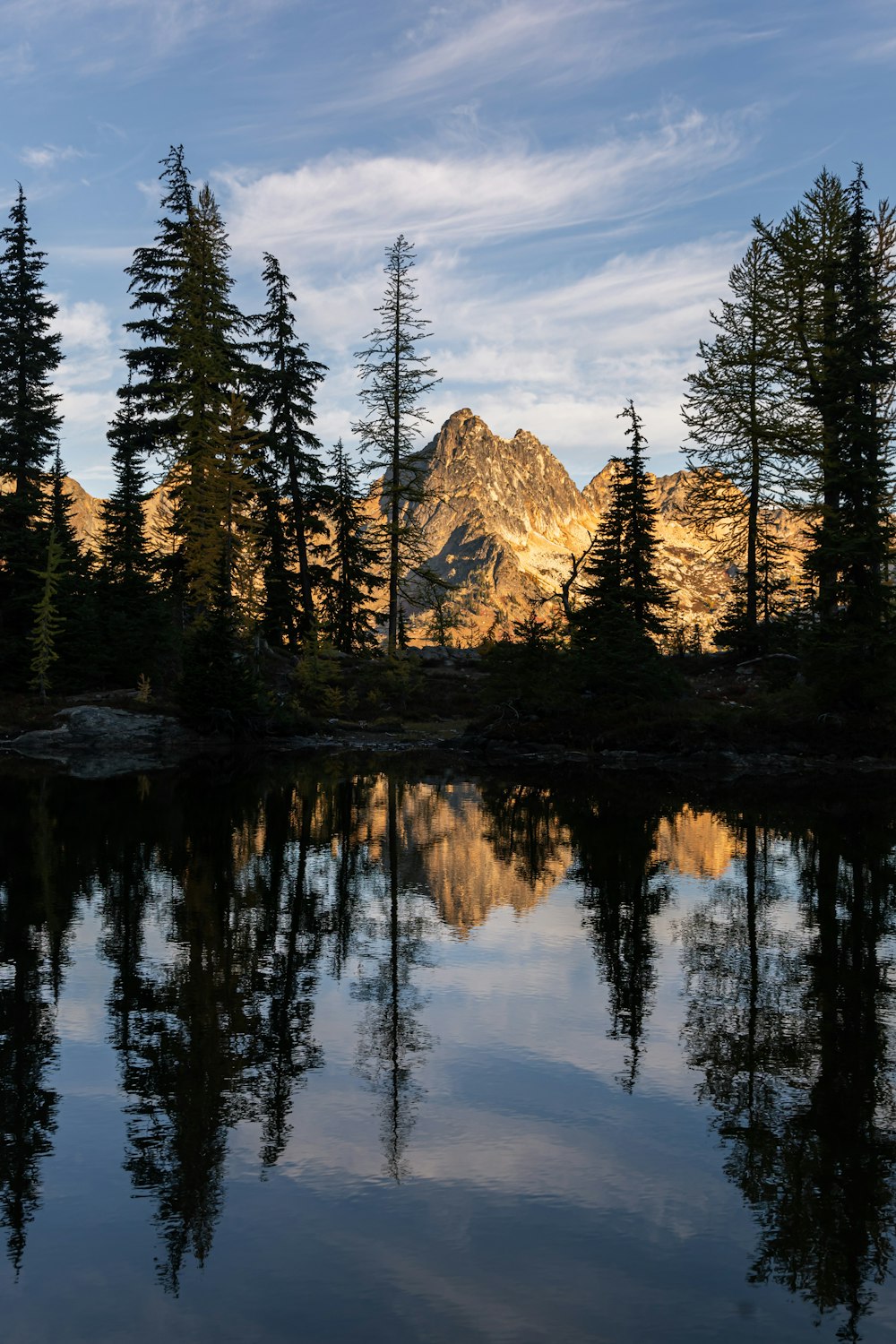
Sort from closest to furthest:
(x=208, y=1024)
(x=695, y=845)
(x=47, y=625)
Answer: (x=208, y=1024) → (x=695, y=845) → (x=47, y=625)

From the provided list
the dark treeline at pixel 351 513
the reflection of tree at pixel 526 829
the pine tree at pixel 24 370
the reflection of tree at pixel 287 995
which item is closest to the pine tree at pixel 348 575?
the dark treeline at pixel 351 513

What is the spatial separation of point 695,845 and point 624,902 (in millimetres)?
4508

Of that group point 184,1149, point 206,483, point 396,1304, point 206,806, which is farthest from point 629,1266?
point 206,483

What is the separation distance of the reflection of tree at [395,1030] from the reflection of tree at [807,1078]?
6.76ft

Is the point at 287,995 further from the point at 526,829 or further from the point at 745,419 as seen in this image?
the point at 745,419

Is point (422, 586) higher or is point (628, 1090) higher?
point (422, 586)

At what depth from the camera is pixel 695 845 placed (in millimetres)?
17094

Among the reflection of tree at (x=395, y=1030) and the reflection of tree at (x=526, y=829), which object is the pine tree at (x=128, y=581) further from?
the reflection of tree at (x=395, y=1030)

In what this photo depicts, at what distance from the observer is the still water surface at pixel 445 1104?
475cm

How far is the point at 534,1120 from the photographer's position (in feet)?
21.7

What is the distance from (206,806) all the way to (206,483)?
75.8ft

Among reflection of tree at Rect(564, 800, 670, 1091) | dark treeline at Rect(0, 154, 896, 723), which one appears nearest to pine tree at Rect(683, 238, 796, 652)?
dark treeline at Rect(0, 154, 896, 723)

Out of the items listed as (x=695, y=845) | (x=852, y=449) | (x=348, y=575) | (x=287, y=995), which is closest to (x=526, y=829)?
(x=695, y=845)

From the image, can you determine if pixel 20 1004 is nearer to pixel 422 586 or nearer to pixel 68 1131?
pixel 68 1131
